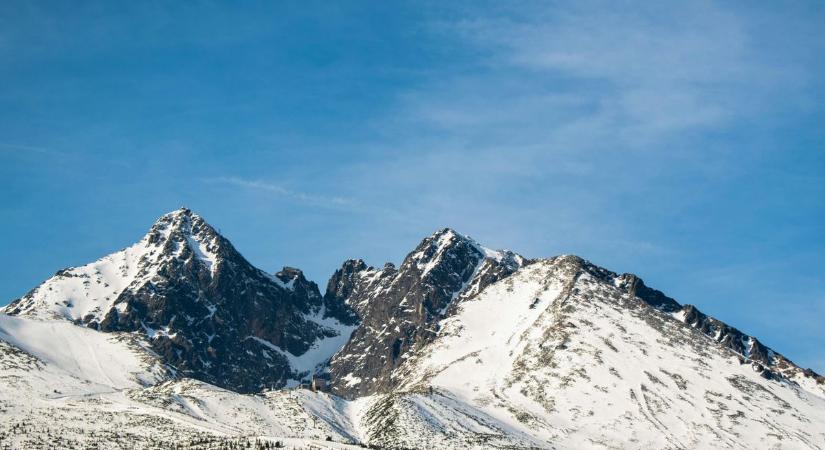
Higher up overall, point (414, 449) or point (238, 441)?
point (414, 449)

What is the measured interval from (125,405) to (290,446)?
56514mm

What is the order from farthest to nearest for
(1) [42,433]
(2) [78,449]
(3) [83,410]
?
(3) [83,410] < (1) [42,433] < (2) [78,449]

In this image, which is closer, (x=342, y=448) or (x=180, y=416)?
(x=342, y=448)

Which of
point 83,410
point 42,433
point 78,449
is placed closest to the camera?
point 78,449

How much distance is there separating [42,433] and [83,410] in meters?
24.9

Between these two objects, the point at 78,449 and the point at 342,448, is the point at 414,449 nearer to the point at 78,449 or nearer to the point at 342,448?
the point at 342,448

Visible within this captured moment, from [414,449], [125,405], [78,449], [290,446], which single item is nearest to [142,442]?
[78,449]

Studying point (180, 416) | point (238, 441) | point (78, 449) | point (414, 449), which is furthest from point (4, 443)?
point (414, 449)

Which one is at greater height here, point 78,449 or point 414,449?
point 414,449

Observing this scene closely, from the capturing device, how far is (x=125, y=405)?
199 metres

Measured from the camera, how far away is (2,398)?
639 feet

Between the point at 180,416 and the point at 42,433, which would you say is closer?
the point at 42,433

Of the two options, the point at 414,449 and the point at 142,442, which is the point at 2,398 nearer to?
the point at 142,442

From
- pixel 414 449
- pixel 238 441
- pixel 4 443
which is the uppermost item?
pixel 414 449
